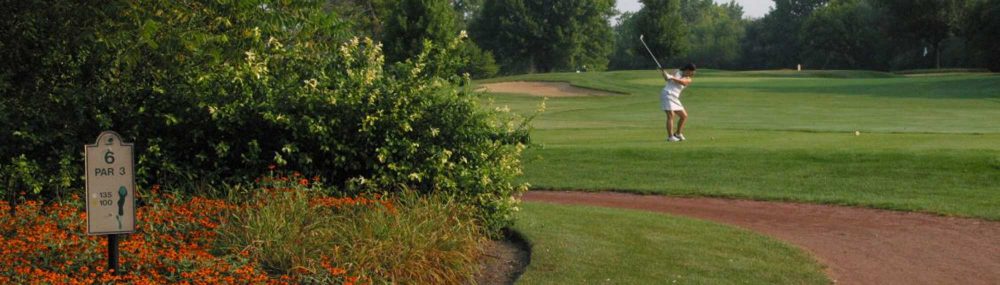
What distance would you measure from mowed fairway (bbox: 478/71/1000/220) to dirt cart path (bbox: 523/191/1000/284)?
62 centimetres

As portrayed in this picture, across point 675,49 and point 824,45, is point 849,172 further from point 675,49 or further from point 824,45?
point 824,45

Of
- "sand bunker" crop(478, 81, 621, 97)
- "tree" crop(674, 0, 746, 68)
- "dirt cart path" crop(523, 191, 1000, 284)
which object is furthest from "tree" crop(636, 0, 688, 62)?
"dirt cart path" crop(523, 191, 1000, 284)

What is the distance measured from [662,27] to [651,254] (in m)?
60.9

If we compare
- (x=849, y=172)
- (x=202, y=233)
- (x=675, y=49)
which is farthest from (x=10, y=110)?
(x=675, y=49)

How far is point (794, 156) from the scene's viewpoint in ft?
57.2

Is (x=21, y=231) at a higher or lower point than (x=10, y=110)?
lower

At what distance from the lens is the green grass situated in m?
9.21

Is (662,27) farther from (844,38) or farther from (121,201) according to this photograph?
(121,201)

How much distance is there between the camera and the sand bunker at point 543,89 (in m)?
47.5

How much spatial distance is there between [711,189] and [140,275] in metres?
9.82

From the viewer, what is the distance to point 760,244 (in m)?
11.0

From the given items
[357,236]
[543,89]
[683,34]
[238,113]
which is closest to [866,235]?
[357,236]

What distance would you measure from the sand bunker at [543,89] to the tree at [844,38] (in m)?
43.9

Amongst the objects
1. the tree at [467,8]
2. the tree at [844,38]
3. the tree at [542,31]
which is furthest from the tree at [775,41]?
the tree at [467,8]
